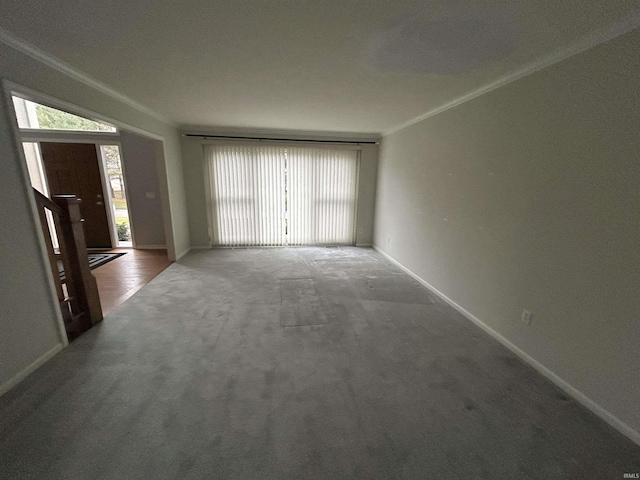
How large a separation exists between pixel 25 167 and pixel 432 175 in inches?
152

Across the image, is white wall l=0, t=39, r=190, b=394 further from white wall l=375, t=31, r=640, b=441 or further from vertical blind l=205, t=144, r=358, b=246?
white wall l=375, t=31, r=640, b=441

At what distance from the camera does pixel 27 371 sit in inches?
70.7

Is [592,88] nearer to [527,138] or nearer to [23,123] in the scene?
[527,138]

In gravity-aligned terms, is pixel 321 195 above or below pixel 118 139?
below

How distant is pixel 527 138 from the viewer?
6.63 feet

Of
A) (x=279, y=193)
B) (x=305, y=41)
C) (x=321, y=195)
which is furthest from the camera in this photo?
(x=321, y=195)

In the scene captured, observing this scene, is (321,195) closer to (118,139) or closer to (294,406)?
(118,139)

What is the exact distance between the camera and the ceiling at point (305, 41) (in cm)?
139

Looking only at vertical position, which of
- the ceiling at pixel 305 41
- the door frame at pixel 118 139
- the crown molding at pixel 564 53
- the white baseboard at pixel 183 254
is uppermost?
the ceiling at pixel 305 41

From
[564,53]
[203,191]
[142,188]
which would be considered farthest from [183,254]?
[564,53]

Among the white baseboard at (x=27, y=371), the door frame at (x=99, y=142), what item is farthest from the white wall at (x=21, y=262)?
the door frame at (x=99, y=142)

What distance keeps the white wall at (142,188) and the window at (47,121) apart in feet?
1.48

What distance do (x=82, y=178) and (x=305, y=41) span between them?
5.39 metres

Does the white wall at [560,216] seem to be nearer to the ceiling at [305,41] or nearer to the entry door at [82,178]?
the ceiling at [305,41]
